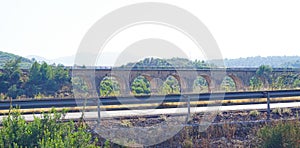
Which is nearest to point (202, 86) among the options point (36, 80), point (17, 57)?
point (36, 80)

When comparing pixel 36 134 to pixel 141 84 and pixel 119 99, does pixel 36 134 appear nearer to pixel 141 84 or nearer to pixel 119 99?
pixel 119 99

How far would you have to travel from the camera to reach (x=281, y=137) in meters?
6.63

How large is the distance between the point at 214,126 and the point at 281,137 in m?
1.56

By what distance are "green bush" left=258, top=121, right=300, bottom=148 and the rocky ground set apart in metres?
0.38

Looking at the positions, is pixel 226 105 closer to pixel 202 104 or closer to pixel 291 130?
pixel 202 104

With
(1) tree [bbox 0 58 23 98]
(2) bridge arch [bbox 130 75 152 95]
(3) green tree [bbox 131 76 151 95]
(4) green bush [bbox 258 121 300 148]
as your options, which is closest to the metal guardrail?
(4) green bush [bbox 258 121 300 148]

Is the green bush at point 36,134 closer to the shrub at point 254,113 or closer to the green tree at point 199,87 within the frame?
the shrub at point 254,113

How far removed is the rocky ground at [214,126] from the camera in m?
7.48

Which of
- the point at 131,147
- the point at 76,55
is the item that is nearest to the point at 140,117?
the point at 131,147

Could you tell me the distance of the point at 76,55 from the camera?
11891 millimetres

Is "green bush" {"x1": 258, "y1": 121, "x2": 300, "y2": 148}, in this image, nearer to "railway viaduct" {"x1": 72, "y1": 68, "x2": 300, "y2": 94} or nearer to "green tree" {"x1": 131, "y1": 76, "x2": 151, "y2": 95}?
"railway viaduct" {"x1": 72, "y1": 68, "x2": 300, "y2": 94}

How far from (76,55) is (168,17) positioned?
15.0 feet

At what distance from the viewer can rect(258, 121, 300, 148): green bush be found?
6.54 meters

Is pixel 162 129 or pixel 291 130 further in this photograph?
pixel 162 129
